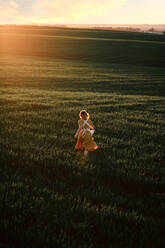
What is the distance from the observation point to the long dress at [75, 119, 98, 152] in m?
5.71

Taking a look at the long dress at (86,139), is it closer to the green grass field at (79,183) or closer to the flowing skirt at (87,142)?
the flowing skirt at (87,142)

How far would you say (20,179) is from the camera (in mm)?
4430

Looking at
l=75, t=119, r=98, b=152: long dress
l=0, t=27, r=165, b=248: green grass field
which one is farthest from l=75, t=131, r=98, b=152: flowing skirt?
l=0, t=27, r=165, b=248: green grass field

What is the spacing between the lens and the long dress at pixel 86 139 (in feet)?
18.7

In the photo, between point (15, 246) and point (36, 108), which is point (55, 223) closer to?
point (15, 246)

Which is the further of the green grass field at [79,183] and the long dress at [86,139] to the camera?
the long dress at [86,139]

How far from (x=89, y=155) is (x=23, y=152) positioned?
5.76ft

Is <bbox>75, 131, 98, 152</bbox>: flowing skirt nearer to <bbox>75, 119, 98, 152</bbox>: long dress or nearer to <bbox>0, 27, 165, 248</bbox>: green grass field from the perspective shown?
<bbox>75, 119, 98, 152</bbox>: long dress

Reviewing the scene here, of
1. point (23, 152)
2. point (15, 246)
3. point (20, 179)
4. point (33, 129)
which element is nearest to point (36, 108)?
point (33, 129)

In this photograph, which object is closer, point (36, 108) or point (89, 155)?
point (89, 155)

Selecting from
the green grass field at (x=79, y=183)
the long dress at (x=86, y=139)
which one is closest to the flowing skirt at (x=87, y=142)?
the long dress at (x=86, y=139)

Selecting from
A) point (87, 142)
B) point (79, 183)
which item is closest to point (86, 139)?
point (87, 142)

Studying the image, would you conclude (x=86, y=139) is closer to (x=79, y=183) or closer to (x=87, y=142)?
(x=87, y=142)

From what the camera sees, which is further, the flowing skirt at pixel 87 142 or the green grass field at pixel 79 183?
the flowing skirt at pixel 87 142
